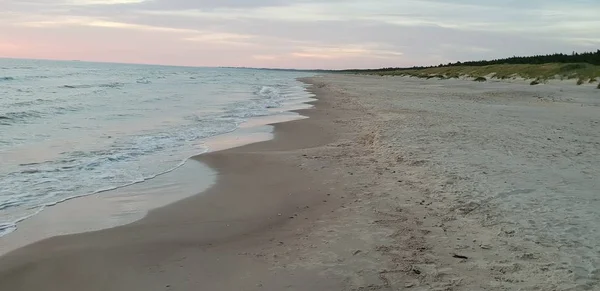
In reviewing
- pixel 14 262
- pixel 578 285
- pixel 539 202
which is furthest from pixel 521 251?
pixel 14 262

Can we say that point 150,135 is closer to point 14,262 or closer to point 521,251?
point 14,262

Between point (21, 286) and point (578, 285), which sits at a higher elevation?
point (578, 285)

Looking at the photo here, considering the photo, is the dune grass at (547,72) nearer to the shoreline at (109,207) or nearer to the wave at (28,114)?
the shoreline at (109,207)

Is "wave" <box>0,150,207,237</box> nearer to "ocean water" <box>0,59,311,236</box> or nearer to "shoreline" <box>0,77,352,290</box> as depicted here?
"ocean water" <box>0,59,311,236</box>

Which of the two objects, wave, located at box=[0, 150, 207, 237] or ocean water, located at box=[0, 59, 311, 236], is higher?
ocean water, located at box=[0, 59, 311, 236]

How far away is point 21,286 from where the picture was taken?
423 cm

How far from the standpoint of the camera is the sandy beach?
4.21m

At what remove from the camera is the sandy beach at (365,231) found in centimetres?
421

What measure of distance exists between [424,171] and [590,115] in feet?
33.3

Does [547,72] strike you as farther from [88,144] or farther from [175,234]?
[175,234]

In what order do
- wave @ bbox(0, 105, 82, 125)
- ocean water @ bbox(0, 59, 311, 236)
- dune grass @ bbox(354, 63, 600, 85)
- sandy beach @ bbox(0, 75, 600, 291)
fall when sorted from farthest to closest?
dune grass @ bbox(354, 63, 600, 85) → wave @ bbox(0, 105, 82, 125) → ocean water @ bbox(0, 59, 311, 236) → sandy beach @ bbox(0, 75, 600, 291)

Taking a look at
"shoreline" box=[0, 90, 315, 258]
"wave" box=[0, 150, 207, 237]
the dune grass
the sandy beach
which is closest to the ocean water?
"wave" box=[0, 150, 207, 237]

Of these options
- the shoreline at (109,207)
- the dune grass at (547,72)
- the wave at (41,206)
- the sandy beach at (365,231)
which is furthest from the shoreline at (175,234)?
the dune grass at (547,72)

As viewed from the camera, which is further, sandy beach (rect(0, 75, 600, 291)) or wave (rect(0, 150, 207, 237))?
wave (rect(0, 150, 207, 237))
